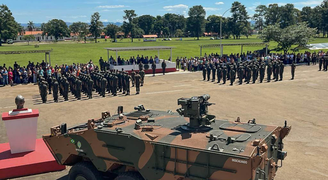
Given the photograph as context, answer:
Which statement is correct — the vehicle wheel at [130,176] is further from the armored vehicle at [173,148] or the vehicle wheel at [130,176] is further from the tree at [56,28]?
the tree at [56,28]

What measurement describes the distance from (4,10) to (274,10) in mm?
68295

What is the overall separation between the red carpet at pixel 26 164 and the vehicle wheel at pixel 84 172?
177 cm

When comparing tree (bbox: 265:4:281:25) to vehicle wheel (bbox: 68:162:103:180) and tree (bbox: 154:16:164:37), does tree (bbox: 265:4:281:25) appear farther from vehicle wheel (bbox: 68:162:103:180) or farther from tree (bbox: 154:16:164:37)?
vehicle wheel (bbox: 68:162:103:180)

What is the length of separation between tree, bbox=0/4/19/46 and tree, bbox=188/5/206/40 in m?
57.3

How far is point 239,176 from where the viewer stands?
18.3 feet

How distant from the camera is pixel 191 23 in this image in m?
114

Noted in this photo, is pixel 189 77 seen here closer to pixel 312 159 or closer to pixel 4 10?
pixel 312 159

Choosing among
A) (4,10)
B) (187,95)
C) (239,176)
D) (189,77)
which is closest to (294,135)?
(239,176)

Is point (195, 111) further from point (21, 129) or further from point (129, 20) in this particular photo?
point (129, 20)

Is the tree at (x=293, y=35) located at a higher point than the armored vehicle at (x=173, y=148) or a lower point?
higher

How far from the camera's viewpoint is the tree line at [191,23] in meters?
81.9

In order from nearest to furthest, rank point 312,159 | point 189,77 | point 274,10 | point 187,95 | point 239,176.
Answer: point 239,176 → point 312,159 → point 187,95 → point 189,77 → point 274,10

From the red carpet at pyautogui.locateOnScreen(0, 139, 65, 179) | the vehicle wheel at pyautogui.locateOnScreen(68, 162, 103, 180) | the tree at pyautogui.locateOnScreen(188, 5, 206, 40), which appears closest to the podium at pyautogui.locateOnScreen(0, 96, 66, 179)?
the red carpet at pyautogui.locateOnScreen(0, 139, 65, 179)

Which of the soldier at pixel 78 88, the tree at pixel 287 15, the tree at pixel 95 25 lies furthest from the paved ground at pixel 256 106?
the tree at pixel 95 25
